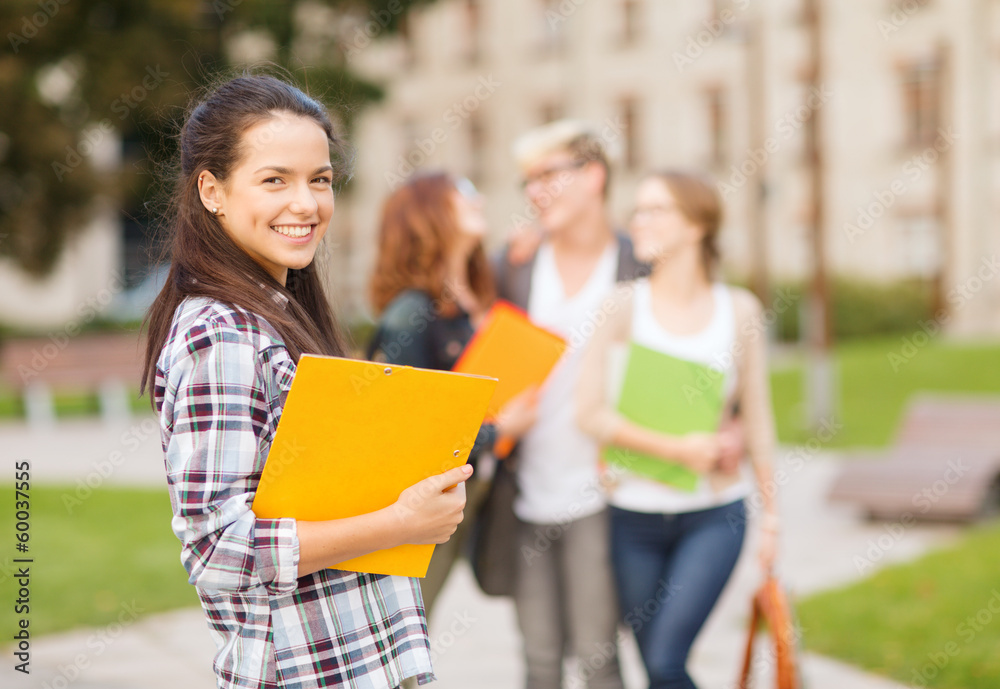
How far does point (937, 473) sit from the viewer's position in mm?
7254

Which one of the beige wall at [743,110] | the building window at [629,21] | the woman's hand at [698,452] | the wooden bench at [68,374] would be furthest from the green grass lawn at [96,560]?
the building window at [629,21]

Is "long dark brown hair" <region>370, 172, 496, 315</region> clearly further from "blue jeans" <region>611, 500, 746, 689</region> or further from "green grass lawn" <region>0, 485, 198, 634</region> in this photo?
"green grass lawn" <region>0, 485, 198, 634</region>

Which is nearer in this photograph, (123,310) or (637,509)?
(637,509)

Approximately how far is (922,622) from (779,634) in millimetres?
2287

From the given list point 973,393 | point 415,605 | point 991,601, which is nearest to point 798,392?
point 973,393

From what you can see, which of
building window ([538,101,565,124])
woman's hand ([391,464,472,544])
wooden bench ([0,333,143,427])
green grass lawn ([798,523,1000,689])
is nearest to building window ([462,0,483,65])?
building window ([538,101,565,124])

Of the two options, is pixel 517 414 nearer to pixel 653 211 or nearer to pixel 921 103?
pixel 653 211

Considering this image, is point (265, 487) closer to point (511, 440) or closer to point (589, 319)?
point (511, 440)

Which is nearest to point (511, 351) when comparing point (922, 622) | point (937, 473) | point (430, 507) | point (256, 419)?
point (430, 507)

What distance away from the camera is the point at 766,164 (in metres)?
27.5

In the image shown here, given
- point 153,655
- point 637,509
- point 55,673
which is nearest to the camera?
point 637,509

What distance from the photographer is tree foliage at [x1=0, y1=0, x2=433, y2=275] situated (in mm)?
11742

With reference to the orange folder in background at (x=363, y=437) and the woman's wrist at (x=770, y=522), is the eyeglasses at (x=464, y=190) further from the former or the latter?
the orange folder in background at (x=363, y=437)

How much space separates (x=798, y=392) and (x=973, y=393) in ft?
7.48
